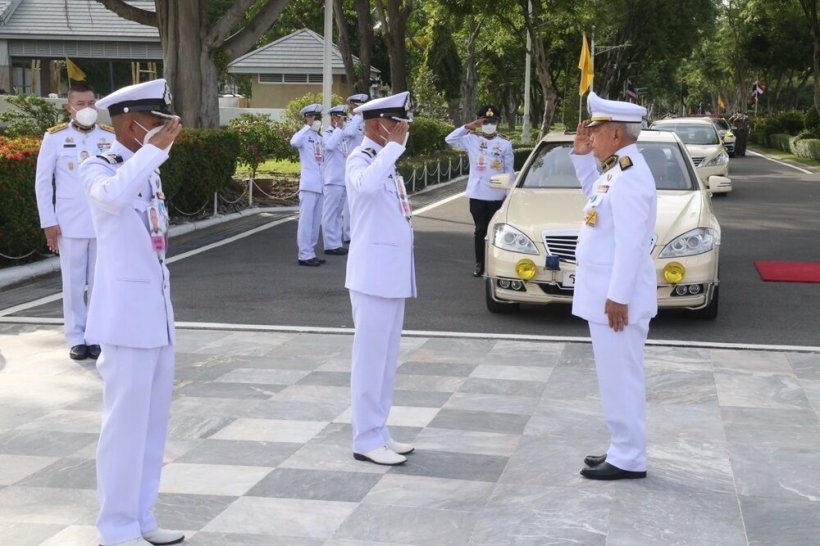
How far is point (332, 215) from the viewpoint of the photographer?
1500 cm

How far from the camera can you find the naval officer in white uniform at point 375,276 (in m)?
5.89

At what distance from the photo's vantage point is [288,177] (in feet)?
78.9

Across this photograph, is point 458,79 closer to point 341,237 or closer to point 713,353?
point 341,237

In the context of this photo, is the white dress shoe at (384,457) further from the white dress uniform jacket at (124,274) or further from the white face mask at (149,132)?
the white face mask at (149,132)

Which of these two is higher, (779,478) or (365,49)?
(365,49)

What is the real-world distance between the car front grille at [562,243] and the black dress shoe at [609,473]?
14.0 feet

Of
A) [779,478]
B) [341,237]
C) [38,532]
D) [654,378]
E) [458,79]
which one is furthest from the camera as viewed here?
[458,79]

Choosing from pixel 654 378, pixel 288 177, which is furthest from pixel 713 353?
pixel 288 177

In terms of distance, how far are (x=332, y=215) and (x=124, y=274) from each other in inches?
410

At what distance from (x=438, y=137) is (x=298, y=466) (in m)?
A: 27.6

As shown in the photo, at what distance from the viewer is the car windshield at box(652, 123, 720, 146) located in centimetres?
2558

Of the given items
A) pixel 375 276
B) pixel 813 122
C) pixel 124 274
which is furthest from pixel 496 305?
pixel 813 122

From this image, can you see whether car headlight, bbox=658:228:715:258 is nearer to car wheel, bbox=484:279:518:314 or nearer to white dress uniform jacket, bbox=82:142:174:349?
car wheel, bbox=484:279:518:314

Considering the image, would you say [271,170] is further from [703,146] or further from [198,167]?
[703,146]
